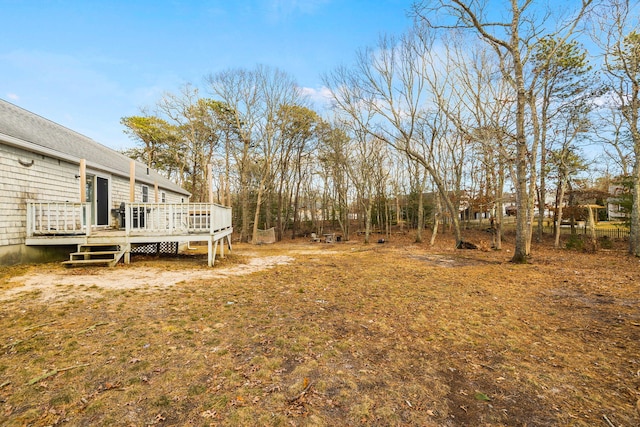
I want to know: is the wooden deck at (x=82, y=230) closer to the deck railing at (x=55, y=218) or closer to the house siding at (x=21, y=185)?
the deck railing at (x=55, y=218)

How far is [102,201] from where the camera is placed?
397 inches

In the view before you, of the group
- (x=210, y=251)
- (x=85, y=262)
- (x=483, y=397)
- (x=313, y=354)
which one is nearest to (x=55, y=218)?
(x=85, y=262)

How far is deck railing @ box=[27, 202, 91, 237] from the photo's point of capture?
7164 millimetres

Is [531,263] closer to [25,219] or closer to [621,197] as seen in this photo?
[621,197]

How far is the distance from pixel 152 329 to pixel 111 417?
5.46 feet

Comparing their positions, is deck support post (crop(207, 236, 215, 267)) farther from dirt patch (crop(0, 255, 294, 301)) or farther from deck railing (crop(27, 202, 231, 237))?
dirt patch (crop(0, 255, 294, 301))

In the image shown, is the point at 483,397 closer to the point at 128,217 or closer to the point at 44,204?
the point at 128,217

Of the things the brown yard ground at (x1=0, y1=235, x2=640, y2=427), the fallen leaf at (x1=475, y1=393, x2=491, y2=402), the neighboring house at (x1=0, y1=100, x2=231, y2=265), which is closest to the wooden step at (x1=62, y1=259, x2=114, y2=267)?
the neighboring house at (x1=0, y1=100, x2=231, y2=265)

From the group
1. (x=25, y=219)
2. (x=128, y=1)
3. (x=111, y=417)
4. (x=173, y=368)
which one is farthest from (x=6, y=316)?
(x=128, y=1)

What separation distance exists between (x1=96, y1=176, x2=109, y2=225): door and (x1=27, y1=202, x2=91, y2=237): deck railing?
217 centimetres

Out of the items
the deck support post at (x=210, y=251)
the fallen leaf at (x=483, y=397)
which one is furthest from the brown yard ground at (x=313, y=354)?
the deck support post at (x=210, y=251)

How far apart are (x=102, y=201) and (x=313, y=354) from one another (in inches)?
425

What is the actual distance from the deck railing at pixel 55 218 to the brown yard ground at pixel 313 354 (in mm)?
1779

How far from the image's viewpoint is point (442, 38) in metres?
13.1
